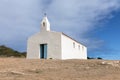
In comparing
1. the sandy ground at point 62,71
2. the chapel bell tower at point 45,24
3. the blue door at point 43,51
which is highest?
the chapel bell tower at point 45,24

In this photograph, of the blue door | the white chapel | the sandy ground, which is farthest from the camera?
the blue door

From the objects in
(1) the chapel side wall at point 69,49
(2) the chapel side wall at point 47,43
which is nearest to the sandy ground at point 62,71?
(2) the chapel side wall at point 47,43

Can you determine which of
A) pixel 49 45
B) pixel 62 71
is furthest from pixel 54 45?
pixel 62 71

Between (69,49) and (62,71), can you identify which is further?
(69,49)

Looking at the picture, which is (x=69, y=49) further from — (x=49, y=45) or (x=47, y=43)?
(x=47, y=43)

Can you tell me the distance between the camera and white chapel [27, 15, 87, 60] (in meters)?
39.2

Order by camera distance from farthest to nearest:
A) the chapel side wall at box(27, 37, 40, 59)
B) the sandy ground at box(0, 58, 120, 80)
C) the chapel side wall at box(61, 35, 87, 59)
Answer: the chapel side wall at box(27, 37, 40, 59) < the chapel side wall at box(61, 35, 87, 59) < the sandy ground at box(0, 58, 120, 80)

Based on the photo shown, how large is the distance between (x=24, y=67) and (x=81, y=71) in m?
4.91

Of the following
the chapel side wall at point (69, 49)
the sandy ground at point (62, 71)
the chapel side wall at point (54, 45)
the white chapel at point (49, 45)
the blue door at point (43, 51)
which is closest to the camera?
the sandy ground at point (62, 71)

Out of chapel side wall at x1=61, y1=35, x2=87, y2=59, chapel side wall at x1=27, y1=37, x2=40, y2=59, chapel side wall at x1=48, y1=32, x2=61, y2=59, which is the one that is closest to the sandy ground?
chapel side wall at x1=48, y1=32, x2=61, y2=59

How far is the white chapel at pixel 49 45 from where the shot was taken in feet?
129

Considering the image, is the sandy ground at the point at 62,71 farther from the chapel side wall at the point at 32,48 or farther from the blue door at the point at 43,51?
the chapel side wall at the point at 32,48

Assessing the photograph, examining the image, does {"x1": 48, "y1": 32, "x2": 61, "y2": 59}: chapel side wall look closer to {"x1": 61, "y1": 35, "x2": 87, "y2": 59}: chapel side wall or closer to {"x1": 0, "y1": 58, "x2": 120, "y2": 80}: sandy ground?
{"x1": 61, "y1": 35, "x2": 87, "y2": 59}: chapel side wall

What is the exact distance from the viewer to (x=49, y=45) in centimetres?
3981
